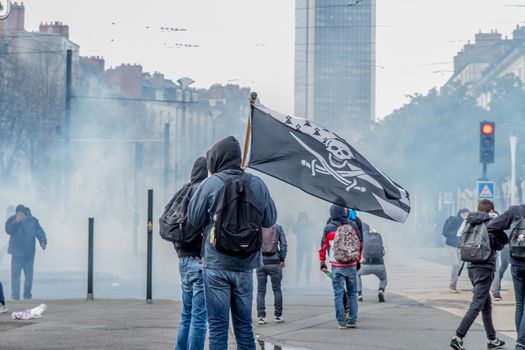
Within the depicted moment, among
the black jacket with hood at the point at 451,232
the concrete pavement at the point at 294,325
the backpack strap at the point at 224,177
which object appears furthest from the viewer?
the black jacket with hood at the point at 451,232

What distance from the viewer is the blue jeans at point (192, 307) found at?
9102 mm

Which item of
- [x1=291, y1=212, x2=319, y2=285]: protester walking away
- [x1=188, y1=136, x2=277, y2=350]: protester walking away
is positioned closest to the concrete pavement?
[x1=188, y1=136, x2=277, y2=350]: protester walking away

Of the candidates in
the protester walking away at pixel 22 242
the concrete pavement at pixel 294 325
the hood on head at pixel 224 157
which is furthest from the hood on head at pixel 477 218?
the protester walking away at pixel 22 242

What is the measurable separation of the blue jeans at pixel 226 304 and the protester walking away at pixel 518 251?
11.5 feet

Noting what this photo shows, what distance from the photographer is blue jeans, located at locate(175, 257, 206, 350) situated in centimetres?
910

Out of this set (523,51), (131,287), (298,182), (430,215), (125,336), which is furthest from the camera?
(430,215)

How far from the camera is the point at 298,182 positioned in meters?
9.17

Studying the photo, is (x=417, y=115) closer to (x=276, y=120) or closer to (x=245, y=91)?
(x=276, y=120)

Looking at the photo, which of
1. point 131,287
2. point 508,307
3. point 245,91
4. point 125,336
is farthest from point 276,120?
point 245,91

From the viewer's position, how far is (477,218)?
11414 millimetres

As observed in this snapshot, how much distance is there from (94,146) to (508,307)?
53.1m

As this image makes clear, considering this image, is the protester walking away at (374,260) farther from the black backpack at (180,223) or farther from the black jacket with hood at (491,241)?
the black backpack at (180,223)

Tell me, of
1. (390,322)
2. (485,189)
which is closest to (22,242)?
(390,322)

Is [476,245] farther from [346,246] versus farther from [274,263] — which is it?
[274,263]
